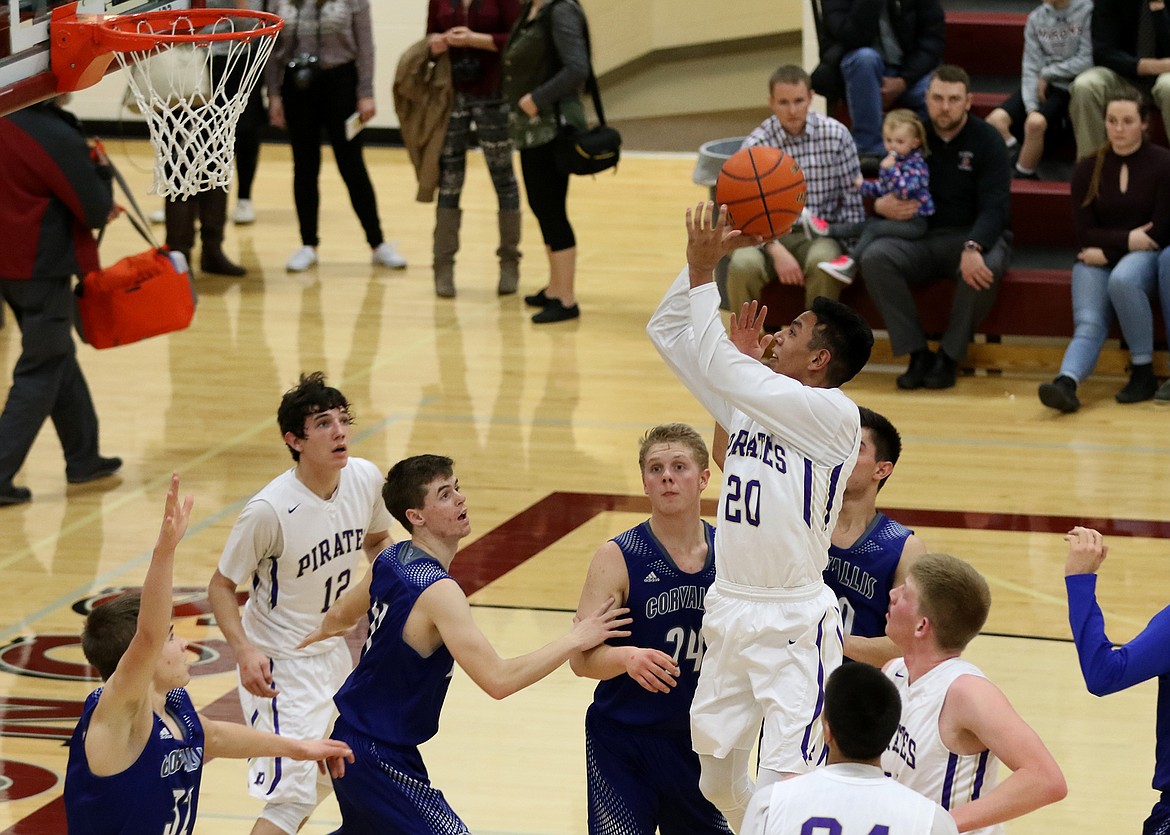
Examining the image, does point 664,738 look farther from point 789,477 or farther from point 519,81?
point 519,81

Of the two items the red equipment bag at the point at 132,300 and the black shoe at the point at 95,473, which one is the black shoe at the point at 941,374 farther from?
the black shoe at the point at 95,473

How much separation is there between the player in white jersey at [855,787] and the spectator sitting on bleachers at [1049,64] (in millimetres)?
8043

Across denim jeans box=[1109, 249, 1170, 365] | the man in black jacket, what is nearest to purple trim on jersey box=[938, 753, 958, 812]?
denim jeans box=[1109, 249, 1170, 365]

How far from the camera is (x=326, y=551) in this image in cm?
511

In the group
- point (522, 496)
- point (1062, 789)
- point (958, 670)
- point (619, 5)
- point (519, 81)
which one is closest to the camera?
point (1062, 789)

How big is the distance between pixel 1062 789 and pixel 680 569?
1.24 meters

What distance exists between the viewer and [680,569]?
4.37m

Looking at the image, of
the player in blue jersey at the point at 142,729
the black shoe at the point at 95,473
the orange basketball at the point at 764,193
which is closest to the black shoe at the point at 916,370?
the orange basketball at the point at 764,193

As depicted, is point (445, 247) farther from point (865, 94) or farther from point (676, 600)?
point (676, 600)

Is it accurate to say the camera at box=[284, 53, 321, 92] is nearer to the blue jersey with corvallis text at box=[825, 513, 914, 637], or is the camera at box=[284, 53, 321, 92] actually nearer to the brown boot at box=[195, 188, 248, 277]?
the brown boot at box=[195, 188, 248, 277]

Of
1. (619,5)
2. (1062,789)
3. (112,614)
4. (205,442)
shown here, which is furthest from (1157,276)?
(619,5)

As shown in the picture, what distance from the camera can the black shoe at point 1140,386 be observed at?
30.8 ft

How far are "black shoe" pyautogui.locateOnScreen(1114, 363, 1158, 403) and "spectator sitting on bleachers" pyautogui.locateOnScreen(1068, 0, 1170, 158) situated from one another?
1.39m

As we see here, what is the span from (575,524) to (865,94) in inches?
167
